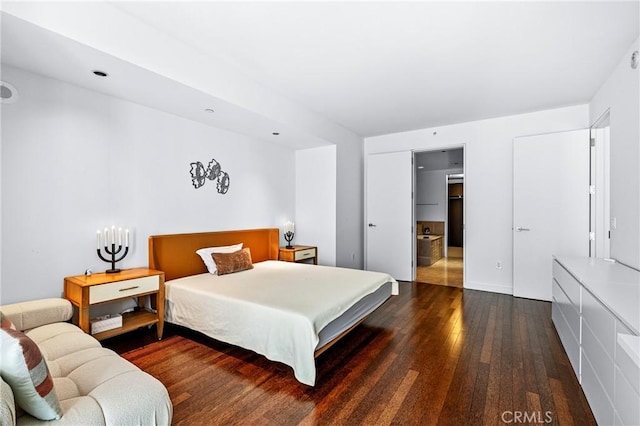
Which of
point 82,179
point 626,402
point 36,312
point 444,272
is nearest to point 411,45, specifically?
point 626,402

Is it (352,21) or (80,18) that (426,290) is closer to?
(352,21)

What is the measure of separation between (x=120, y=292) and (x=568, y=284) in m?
3.77

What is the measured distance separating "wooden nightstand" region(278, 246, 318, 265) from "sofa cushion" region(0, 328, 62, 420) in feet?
11.2

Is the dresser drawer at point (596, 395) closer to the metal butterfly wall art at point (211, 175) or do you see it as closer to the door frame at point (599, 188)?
the door frame at point (599, 188)

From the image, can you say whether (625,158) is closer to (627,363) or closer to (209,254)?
(627,363)

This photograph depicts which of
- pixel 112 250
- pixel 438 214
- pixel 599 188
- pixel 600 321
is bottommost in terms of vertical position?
pixel 600 321

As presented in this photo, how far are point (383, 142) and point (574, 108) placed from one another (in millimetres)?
2719

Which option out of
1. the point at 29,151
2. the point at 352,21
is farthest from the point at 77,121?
the point at 352,21

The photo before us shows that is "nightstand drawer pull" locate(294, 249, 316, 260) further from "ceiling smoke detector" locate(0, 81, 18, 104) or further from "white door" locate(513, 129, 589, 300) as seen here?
"ceiling smoke detector" locate(0, 81, 18, 104)

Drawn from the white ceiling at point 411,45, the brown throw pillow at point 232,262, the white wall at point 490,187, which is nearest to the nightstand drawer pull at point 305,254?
the brown throw pillow at point 232,262

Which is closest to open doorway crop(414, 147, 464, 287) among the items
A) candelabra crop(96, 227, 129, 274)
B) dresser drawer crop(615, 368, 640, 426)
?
dresser drawer crop(615, 368, 640, 426)

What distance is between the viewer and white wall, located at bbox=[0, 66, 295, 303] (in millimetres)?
2354

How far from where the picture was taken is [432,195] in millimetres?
8234

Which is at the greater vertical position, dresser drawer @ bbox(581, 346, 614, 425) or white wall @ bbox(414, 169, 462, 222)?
white wall @ bbox(414, 169, 462, 222)
